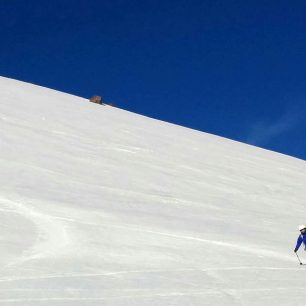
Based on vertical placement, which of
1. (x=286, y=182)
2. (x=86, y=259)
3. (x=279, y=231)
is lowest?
(x=86, y=259)

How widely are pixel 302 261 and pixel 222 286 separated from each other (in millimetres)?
2042

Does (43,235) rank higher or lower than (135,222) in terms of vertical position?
lower

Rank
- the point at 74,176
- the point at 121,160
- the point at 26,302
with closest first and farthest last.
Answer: the point at 26,302 → the point at 74,176 → the point at 121,160

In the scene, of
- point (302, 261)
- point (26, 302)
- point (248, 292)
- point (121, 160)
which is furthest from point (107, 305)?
point (121, 160)

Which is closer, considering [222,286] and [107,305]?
[107,305]

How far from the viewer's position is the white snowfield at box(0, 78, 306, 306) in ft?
17.2

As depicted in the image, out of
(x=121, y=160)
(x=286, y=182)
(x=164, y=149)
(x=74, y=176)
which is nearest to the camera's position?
(x=74, y=176)

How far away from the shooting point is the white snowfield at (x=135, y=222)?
17.2 ft

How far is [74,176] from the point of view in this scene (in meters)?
9.49

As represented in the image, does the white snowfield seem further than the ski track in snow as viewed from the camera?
No

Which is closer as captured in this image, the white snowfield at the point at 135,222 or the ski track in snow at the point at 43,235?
the white snowfield at the point at 135,222

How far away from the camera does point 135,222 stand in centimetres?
757

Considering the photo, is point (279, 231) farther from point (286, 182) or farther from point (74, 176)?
point (286, 182)

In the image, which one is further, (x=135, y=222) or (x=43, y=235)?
(x=135, y=222)
